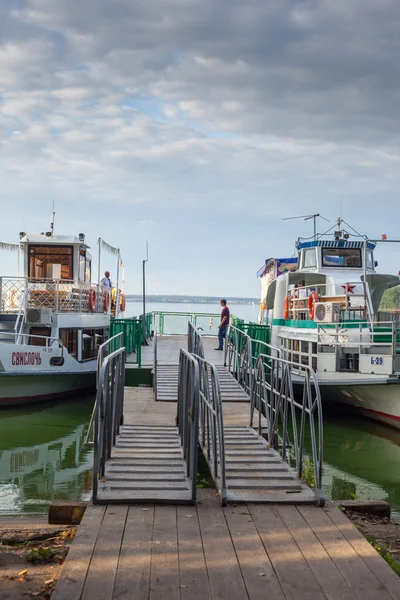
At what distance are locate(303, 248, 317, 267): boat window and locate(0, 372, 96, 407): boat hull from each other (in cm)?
715

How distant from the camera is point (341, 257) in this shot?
62.0 ft

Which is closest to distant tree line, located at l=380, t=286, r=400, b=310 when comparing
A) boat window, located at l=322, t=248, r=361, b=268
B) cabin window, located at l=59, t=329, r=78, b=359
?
boat window, located at l=322, t=248, r=361, b=268

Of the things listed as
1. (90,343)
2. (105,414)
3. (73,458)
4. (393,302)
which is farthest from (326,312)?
(105,414)

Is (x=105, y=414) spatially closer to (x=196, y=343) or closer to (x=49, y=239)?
(x=196, y=343)

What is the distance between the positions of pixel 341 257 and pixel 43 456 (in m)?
11.0

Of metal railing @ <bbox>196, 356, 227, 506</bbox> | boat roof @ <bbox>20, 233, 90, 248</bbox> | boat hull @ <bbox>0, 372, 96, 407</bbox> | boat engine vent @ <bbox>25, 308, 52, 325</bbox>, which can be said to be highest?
boat roof @ <bbox>20, 233, 90, 248</bbox>

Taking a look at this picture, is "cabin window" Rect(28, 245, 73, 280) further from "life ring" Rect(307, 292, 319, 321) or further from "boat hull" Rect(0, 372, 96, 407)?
"life ring" Rect(307, 292, 319, 321)

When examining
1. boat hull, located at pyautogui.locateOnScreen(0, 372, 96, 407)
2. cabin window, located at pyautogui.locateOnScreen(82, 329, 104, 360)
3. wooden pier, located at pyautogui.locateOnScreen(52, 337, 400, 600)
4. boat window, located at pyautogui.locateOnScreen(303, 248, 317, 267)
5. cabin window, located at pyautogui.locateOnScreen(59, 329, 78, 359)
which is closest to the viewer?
wooden pier, located at pyautogui.locateOnScreen(52, 337, 400, 600)

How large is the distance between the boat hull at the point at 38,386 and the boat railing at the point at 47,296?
2.06 meters

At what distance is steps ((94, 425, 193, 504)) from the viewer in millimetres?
5266

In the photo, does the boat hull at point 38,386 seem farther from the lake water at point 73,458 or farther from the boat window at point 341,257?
the boat window at point 341,257

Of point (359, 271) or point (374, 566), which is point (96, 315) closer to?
point (359, 271)

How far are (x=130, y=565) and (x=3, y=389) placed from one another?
12.9m

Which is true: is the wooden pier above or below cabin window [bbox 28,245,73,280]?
below
